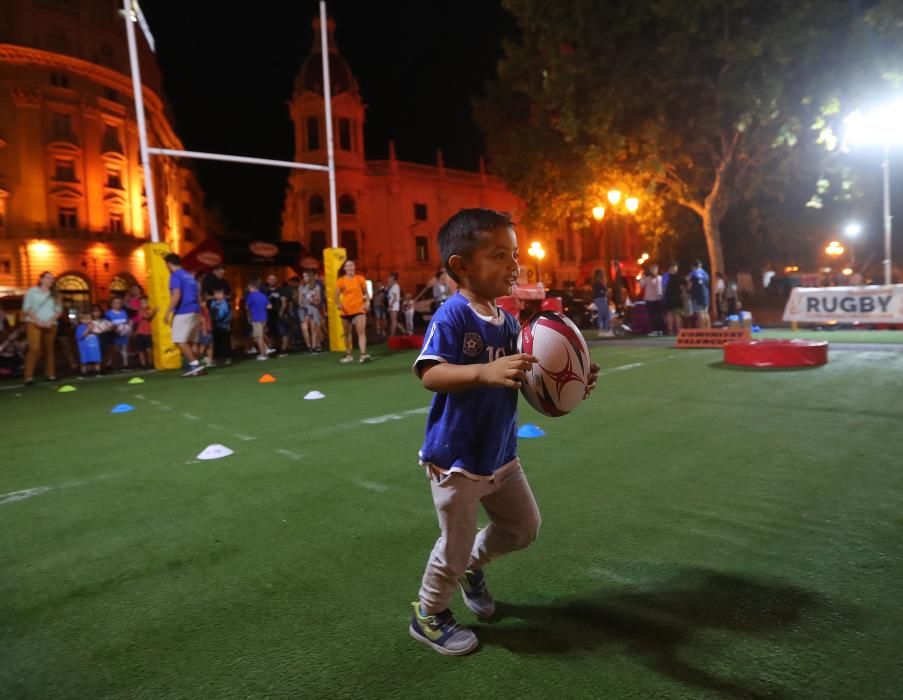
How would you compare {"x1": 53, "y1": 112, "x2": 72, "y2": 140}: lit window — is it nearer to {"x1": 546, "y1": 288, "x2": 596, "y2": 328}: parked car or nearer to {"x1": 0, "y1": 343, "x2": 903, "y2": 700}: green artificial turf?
{"x1": 546, "y1": 288, "x2": 596, "y2": 328}: parked car

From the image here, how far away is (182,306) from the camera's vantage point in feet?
36.1

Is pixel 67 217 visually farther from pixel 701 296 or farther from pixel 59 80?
pixel 701 296

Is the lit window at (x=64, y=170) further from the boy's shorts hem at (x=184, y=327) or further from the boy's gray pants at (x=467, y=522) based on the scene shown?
the boy's gray pants at (x=467, y=522)

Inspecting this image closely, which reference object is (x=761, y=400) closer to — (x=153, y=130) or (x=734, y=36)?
(x=734, y=36)

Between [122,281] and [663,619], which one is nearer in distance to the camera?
[663,619]

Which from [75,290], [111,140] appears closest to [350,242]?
[75,290]

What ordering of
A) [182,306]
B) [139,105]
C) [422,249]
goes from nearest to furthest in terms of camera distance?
1. [182,306]
2. [139,105]
3. [422,249]

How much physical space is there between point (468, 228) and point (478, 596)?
1545 mm

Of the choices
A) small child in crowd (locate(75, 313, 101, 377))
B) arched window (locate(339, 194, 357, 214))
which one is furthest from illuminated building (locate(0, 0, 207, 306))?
small child in crowd (locate(75, 313, 101, 377))

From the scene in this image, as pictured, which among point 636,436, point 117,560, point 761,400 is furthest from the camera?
point 761,400

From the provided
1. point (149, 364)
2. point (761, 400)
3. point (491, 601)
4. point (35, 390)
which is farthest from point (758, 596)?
point (149, 364)

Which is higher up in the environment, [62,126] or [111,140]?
[62,126]

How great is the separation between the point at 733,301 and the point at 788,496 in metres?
20.2

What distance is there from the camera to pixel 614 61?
19297 millimetres
